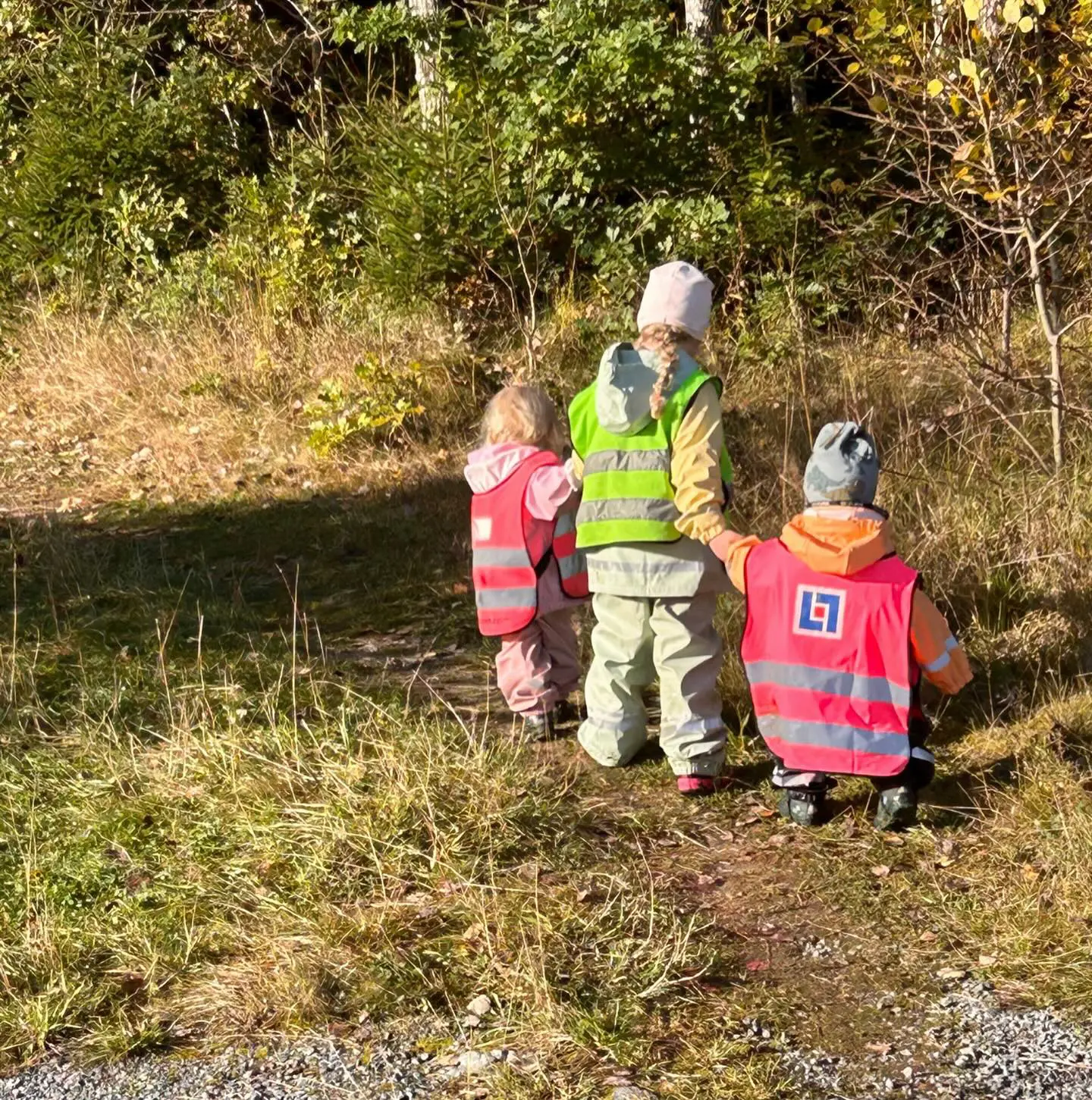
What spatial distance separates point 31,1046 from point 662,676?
225cm

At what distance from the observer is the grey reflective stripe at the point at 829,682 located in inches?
170

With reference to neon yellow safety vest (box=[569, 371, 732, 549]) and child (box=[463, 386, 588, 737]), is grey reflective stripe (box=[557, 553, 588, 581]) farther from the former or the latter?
neon yellow safety vest (box=[569, 371, 732, 549])

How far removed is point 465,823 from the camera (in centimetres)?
445

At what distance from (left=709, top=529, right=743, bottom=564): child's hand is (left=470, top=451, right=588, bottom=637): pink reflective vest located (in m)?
0.79

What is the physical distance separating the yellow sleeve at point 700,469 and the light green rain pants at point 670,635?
0.16 meters

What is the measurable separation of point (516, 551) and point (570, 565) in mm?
213

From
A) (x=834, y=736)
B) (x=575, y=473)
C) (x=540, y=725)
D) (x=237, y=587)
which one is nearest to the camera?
(x=834, y=736)

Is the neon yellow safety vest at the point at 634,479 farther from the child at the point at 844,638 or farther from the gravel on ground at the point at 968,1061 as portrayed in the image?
the gravel on ground at the point at 968,1061

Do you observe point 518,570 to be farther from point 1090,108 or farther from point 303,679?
point 1090,108

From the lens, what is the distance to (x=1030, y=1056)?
345 centimetres

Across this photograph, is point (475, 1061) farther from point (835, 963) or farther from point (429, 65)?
point (429, 65)

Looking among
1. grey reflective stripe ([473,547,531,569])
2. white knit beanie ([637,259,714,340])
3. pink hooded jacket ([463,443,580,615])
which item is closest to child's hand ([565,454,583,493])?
pink hooded jacket ([463,443,580,615])

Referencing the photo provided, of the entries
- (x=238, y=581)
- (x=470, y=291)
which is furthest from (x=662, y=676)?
(x=470, y=291)

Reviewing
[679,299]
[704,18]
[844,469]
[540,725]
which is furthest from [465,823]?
[704,18]
